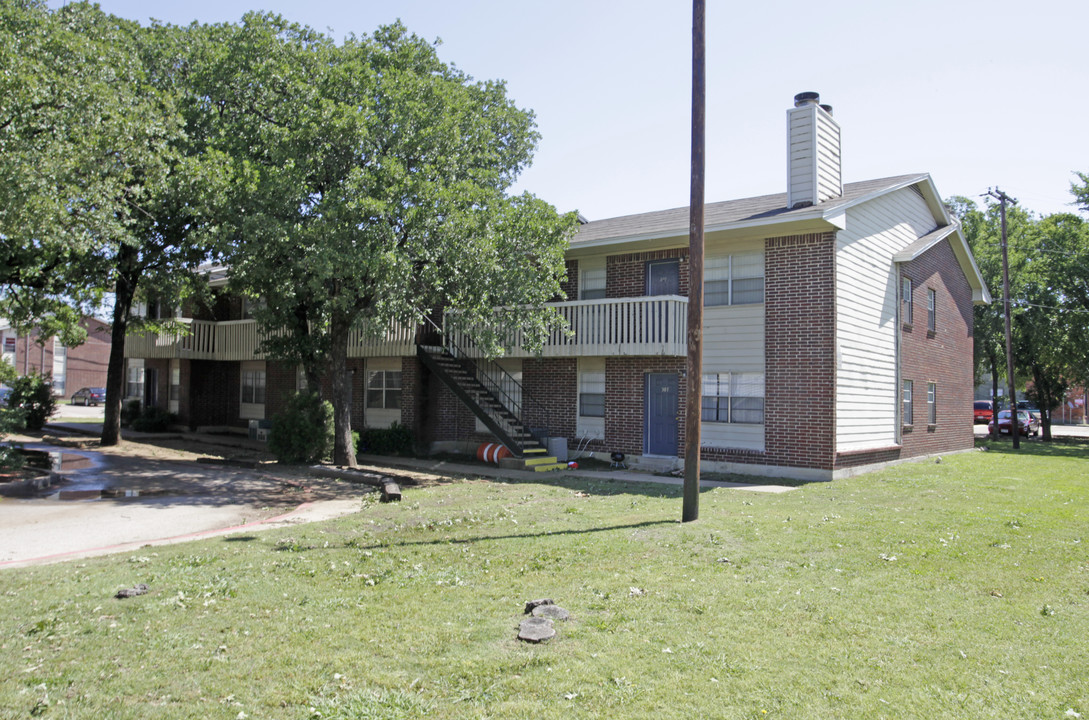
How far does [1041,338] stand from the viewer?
110 ft

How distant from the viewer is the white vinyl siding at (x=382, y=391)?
23766 mm

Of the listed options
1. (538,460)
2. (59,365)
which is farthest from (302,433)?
(59,365)

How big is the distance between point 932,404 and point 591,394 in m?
10.4

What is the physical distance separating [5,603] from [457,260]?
9.80 m

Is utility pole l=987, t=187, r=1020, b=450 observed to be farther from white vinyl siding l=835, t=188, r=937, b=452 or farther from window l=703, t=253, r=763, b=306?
window l=703, t=253, r=763, b=306

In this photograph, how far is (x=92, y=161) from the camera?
45.2ft

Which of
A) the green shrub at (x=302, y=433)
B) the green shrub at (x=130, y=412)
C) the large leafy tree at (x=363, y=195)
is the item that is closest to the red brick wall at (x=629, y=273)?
the large leafy tree at (x=363, y=195)

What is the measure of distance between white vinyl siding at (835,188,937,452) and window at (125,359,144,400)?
2907 cm

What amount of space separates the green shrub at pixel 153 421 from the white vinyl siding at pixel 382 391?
925 centimetres

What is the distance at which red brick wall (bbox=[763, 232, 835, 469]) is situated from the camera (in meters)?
16.6

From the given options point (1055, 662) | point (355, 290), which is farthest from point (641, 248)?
point (1055, 662)

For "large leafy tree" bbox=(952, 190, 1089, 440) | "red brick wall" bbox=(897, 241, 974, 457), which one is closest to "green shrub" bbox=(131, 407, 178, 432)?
"red brick wall" bbox=(897, 241, 974, 457)

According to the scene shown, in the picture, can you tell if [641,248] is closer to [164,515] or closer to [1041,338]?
[164,515]

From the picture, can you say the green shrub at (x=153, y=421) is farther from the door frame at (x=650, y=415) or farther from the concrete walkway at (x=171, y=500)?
the door frame at (x=650, y=415)
